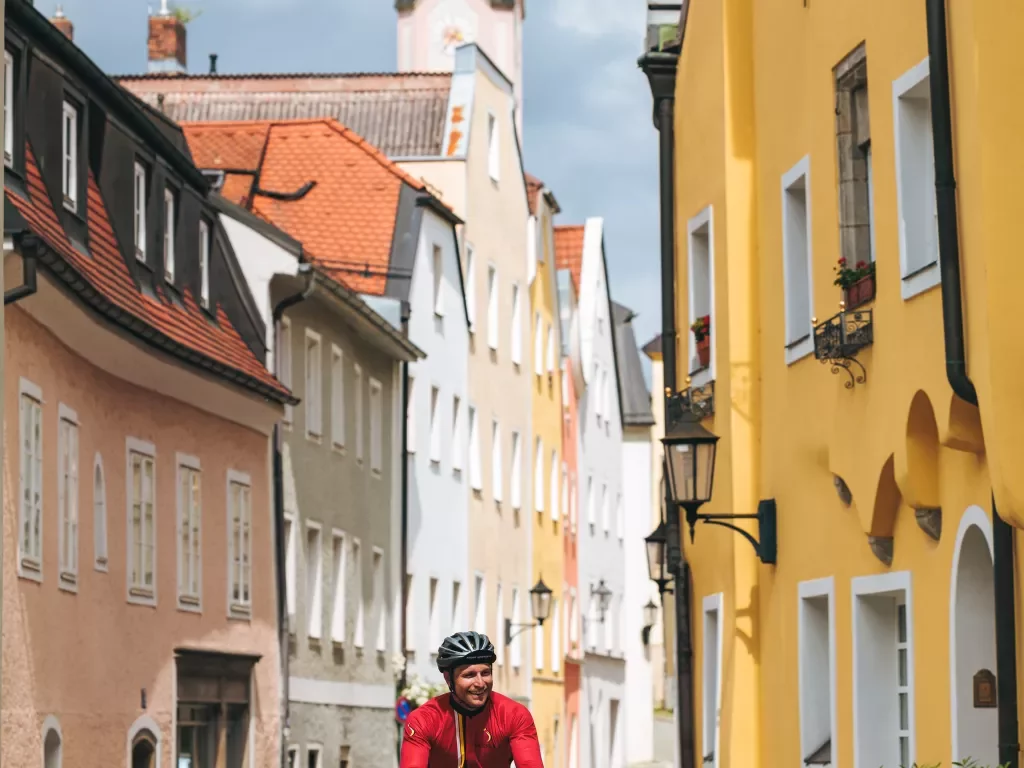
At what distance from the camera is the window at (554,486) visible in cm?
4997

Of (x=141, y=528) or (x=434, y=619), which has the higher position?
(x=434, y=619)

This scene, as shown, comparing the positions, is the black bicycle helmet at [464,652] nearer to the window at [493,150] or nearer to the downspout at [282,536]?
the downspout at [282,536]

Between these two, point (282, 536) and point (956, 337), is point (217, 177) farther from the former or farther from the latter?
point (956, 337)

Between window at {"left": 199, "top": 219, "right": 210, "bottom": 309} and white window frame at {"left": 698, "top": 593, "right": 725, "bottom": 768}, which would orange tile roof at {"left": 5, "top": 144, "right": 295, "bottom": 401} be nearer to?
window at {"left": 199, "top": 219, "right": 210, "bottom": 309}

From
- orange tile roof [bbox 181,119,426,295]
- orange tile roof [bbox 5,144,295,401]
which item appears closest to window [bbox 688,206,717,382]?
Result: orange tile roof [bbox 5,144,295,401]

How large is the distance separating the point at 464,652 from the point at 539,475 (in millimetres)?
40197

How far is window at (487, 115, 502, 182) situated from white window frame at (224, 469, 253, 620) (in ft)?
58.6

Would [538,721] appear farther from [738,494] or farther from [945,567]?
[945,567]

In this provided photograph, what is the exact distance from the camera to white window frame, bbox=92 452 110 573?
21.7 m

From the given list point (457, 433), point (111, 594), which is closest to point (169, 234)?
point (111, 594)

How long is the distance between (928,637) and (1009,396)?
267 centimetres

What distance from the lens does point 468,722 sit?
8273 mm

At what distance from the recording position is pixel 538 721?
46.8 meters

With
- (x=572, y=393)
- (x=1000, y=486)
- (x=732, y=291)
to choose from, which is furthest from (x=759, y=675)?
(x=572, y=393)
